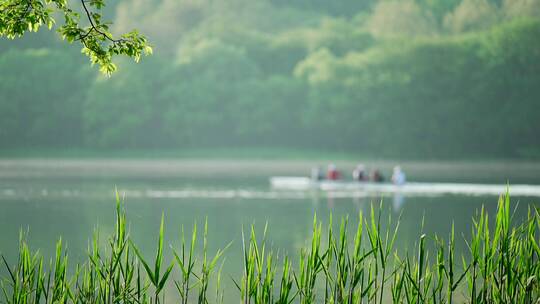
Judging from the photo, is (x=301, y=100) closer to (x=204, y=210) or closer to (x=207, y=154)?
(x=207, y=154)

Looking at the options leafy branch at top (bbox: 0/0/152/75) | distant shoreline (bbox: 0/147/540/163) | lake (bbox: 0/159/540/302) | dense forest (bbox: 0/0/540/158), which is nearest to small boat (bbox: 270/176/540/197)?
lake (bbox: 0/159/540/302)

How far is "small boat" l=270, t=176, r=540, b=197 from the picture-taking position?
34.4 metres

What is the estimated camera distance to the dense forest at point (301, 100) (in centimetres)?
7444

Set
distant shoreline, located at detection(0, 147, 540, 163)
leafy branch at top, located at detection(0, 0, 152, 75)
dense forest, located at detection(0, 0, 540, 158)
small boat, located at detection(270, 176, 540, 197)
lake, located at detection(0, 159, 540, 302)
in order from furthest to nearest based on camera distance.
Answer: distant shoreline, located at detection(0, 147, 540, 163), dense forest, located at detection(0, 0, 540, 158), small boat, located at detection(270, 176, 540, 197), lake, located at detection(0, 159, 540, 302), leafy branch at top, located at detection(0, 0, 152, 75)

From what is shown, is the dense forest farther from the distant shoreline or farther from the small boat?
the small boat

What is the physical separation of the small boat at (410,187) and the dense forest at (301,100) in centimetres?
3421

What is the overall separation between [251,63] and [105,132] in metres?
14.8

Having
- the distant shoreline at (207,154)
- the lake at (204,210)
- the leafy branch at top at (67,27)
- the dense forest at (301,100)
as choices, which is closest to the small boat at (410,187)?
the lake at (204,210)

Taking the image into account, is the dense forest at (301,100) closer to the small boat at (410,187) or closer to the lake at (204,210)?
the lake at (204,210)

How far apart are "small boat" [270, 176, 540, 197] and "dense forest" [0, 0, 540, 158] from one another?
34.2 meters

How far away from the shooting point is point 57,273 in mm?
7891

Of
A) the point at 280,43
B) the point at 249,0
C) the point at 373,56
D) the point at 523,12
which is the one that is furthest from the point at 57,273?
the point at 249,0

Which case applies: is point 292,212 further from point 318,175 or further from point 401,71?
point 401,71

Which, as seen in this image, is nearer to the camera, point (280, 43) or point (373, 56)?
point (373, 56)
